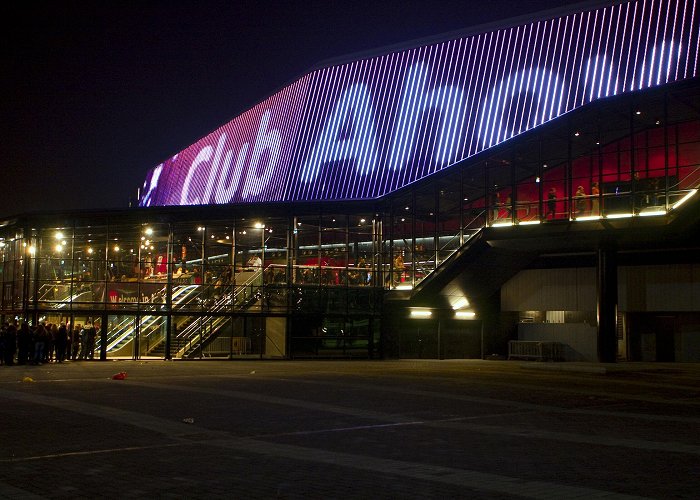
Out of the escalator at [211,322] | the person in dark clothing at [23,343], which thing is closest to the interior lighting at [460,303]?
the escalator at [211,322]

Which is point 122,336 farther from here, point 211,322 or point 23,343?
point 23,343

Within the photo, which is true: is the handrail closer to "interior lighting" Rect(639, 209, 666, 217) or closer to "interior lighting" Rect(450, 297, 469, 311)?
"interior lighting" Rect(450, 297, 469, 311)

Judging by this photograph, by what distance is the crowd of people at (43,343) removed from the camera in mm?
29203

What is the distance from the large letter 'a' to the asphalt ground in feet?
92.4

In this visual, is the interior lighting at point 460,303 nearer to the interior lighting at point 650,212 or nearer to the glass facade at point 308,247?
the glass facade at point 308,247

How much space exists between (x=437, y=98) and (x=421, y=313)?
13724 millimetres

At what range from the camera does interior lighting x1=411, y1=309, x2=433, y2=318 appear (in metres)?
38.6

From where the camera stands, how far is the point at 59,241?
113ft

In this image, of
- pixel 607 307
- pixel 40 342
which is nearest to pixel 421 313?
pixel 607 307

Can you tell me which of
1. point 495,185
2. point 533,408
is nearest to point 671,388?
point 533,408

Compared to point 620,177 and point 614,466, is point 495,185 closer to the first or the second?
point 620,177

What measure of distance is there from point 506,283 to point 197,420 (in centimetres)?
3072

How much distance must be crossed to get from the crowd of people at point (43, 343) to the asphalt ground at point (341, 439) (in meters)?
7.77

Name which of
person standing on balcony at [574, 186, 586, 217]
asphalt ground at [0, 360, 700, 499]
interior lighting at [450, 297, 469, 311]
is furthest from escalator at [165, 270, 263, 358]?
person standing on balcony at [574, 186, 586, 217]
